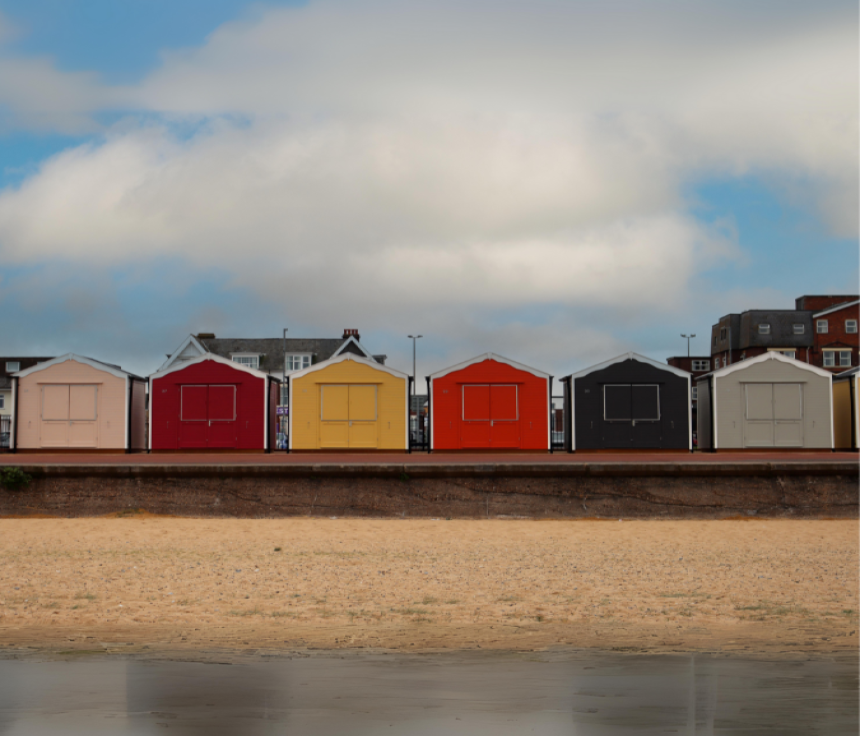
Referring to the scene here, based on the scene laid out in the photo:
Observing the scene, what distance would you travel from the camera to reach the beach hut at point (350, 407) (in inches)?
1196

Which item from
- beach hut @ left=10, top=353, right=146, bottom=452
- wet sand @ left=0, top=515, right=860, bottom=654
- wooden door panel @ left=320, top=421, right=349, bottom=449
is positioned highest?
beach hut @ left=10, top=353, right=146, bottom=452

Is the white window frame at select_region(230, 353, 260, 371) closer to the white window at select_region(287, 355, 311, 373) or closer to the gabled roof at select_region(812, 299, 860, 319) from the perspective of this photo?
the white window at select_region(287, 355, 311, 373)

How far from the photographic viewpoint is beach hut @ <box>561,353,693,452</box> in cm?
3033

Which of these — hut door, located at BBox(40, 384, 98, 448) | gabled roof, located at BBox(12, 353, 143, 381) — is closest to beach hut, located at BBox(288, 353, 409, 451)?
gabled roof, located at BBox(12, 353, 143, 381)

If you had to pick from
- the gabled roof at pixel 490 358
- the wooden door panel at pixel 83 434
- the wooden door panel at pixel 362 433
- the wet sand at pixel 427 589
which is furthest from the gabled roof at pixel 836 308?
the wooden door panel at pixel 83 434

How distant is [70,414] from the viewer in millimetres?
30469

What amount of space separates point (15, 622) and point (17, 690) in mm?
A: 3198

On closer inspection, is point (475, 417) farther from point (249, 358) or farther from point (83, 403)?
point (249, 358)

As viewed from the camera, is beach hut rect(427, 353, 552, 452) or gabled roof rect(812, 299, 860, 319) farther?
gabled roof rect(812, 299, 860, 319)

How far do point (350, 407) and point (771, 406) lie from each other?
45.8ft

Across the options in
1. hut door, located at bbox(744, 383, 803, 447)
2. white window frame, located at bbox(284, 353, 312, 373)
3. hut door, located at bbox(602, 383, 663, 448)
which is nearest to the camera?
hut door, located at bbox(602, 383, 663, 448)

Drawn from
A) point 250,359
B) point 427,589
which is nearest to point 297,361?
point 250,359

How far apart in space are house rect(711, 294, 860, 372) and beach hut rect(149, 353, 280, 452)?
54926mm

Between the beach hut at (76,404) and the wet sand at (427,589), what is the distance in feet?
39.7
